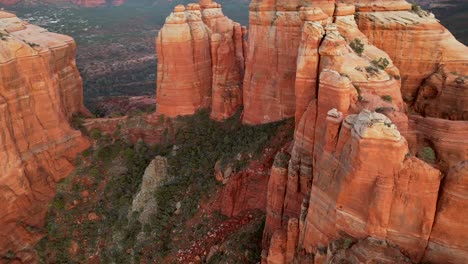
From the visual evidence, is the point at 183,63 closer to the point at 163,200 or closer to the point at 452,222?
the point at 163,200

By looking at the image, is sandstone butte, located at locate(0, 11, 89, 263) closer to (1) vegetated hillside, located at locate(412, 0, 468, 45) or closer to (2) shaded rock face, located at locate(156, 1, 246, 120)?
(2) shaded rock face, located at locate(156, 1, 246, 120)

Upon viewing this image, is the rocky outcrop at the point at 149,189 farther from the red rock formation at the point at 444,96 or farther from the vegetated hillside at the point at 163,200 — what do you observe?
the red rock formation at the point at 444,96

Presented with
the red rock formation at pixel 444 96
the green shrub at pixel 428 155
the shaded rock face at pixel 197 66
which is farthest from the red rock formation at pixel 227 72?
the green shrub at pixel 428 155

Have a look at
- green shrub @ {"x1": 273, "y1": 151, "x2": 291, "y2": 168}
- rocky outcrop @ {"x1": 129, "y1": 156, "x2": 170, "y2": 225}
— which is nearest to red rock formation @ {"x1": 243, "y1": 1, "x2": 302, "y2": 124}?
green shrub @ {"x1": 273, "y1": 151, "x2": 291, "y2": 168}

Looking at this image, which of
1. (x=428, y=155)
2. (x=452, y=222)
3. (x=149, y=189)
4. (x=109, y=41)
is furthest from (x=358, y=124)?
(x=109, y=41)

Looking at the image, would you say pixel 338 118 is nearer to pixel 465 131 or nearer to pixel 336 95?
pixel 336 95

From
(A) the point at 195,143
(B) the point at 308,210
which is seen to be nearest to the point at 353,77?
(B) the point at 308,210
